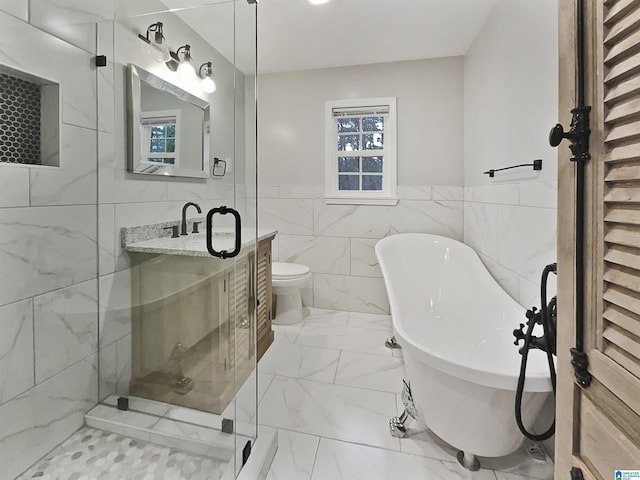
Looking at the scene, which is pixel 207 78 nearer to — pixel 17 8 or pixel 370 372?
A: pixel 17 8

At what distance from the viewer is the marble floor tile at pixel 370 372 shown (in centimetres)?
199

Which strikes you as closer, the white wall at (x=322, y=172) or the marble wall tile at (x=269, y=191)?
the white wall at (x=322, y=172)

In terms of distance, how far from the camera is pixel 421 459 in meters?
1.41

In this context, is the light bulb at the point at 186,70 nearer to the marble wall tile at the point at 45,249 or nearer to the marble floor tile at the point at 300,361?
the marble wall tile at the point at 45,249

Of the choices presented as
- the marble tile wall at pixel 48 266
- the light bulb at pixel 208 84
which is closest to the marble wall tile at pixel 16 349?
the marble tile wall at pixel 48 266

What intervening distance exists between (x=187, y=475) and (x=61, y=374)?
2.42 feet

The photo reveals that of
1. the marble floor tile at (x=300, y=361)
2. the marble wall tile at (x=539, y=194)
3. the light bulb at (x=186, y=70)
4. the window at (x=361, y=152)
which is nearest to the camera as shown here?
the marble wall tile at (x=539, y=194)

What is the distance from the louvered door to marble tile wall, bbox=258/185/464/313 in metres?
2.39

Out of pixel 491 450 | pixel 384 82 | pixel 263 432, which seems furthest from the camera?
pixel 384 82

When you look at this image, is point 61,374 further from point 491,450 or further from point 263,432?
point 491,450

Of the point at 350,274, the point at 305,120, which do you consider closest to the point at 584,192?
the point at 350,274

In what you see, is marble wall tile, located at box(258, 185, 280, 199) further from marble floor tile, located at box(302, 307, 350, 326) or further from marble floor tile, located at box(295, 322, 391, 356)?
marble floor tile, located at box(295, 322, 391, 356)

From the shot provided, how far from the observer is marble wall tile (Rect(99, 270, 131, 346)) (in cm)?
164

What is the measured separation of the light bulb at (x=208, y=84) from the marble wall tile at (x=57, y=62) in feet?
1.74
